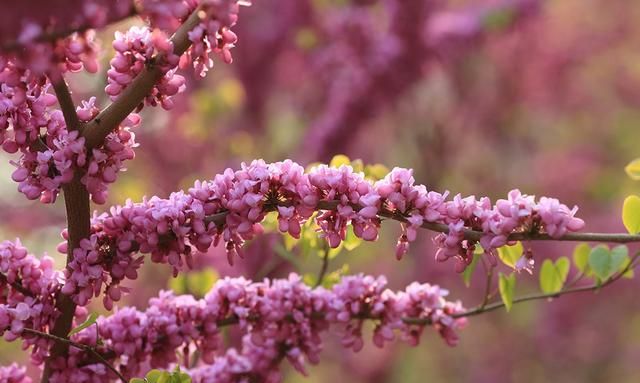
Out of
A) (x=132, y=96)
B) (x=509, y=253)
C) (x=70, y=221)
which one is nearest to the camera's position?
(x=132, y=96)

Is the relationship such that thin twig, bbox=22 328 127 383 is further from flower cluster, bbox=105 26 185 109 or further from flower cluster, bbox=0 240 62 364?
flower cluster, bbox=105 26 185 109

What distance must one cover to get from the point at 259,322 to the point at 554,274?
761 mm

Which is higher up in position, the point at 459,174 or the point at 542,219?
the point at 459,174

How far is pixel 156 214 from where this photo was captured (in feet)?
5.15

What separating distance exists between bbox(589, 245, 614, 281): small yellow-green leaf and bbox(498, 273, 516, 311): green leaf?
0.19m

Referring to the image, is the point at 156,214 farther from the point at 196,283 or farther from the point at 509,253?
the point at 196,283

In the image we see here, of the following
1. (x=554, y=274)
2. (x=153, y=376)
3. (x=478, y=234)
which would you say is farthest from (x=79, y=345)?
(x=554, y=274)

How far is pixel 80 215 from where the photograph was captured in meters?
1.63

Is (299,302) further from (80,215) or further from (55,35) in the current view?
(55,35)

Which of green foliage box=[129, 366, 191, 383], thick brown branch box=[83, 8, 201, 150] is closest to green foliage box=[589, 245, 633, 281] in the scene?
green foliage box=[129, 366, 191, 383]

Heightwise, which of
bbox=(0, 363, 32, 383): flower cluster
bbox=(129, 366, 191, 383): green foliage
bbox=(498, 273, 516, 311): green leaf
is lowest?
bbox=(129, 366, 191, 383): green foliage

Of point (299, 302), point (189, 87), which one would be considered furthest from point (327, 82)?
point (299, 302)

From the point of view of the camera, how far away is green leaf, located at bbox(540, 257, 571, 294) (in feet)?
7.00

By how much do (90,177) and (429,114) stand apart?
520cm
